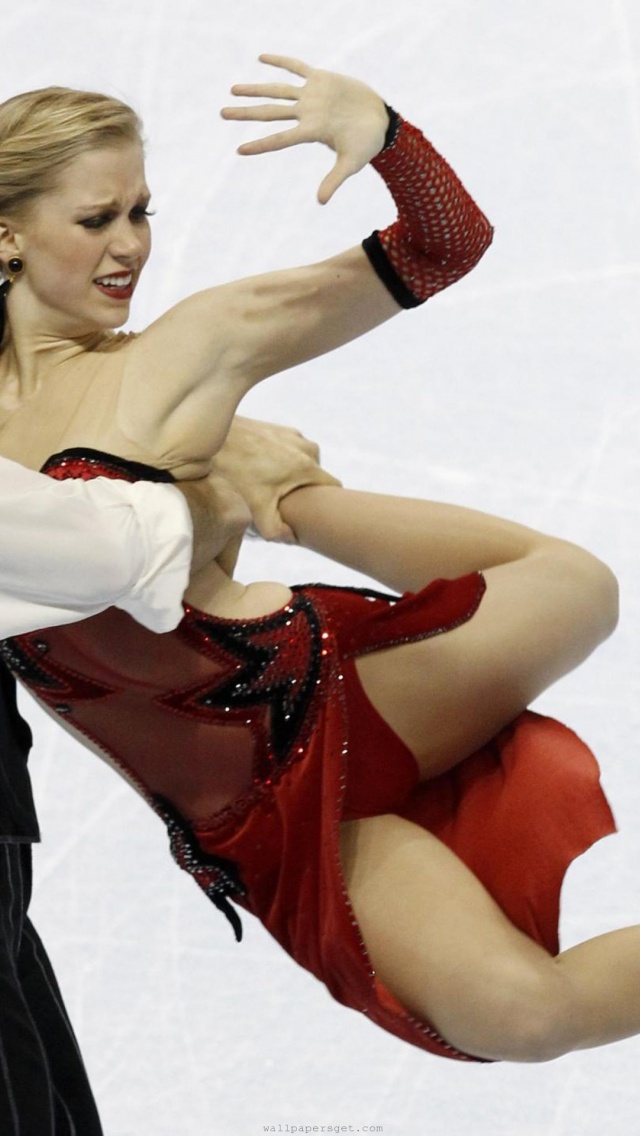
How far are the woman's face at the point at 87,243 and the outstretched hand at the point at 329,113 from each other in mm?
238

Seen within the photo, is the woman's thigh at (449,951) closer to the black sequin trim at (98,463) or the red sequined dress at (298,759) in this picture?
the red sequined dress at (298,759)

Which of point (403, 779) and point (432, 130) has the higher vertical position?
point (432, 130)

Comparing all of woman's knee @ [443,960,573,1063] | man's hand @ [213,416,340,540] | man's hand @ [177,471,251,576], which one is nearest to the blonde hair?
man's hand @ [177,471,251,576]

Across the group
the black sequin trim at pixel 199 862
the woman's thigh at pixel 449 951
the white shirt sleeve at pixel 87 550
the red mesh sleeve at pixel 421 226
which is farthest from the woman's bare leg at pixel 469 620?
the white shirt sleeve at pixel 87 550

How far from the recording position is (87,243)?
2838 millimetres

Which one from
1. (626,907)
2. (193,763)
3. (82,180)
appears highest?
(82,180)

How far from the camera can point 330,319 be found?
2922 mm

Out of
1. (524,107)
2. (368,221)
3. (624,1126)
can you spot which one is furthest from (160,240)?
(624,1126)

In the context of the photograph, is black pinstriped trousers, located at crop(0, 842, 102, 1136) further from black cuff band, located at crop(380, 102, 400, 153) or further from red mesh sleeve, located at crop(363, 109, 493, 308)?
black cuff band, located at crop(380, 102, 400, 153)

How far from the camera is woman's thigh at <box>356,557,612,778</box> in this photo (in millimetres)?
3082

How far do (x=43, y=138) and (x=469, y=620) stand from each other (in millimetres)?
989

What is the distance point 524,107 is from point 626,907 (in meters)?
1.99

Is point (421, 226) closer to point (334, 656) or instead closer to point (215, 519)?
point (215, 519)

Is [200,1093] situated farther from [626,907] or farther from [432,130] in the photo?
[432,130]
